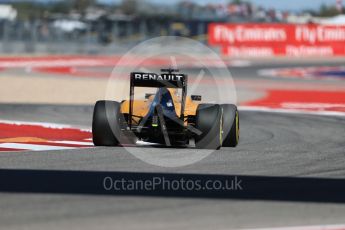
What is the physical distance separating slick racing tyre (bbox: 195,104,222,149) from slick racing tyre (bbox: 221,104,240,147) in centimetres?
33

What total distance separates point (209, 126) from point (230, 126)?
0.65m

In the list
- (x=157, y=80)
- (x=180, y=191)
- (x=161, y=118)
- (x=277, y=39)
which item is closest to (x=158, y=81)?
(x=157, y=80)

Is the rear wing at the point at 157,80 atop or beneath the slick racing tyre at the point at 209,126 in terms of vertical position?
atop

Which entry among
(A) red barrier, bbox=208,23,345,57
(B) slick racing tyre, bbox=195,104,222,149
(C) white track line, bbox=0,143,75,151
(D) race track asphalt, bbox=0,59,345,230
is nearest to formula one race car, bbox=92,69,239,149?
(B) slick racing tyre, bbox=195,104,222,149

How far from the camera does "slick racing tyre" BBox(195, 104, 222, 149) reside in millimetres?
10820

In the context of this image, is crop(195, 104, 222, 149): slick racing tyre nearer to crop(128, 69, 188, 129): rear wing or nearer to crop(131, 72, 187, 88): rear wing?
crop(128, 69, 188, 129): rear wing

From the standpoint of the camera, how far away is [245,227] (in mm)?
6578

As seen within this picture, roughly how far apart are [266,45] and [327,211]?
45.4 metres

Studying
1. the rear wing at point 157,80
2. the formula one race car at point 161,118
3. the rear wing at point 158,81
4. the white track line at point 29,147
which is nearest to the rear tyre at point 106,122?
the formula one race car at point 161,118

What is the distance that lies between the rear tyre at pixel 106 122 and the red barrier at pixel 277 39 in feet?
129

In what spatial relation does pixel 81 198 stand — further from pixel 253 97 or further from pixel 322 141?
pixel 253 97

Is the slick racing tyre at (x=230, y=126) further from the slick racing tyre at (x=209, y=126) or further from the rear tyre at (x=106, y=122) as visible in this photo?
the rear tyre at (x=106, y=122)

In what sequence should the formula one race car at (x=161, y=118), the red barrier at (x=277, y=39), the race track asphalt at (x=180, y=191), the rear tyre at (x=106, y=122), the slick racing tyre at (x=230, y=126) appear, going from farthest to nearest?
the red barrier at (x=277, y=39) → the slick racing tyre at (x=230, y=126) → the rear tyre at (x=106, y=122) → the formula one race car at (x=161, y=118) → the race track asphalt at (x=180, y=191)

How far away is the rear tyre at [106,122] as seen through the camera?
1091 centimetres
